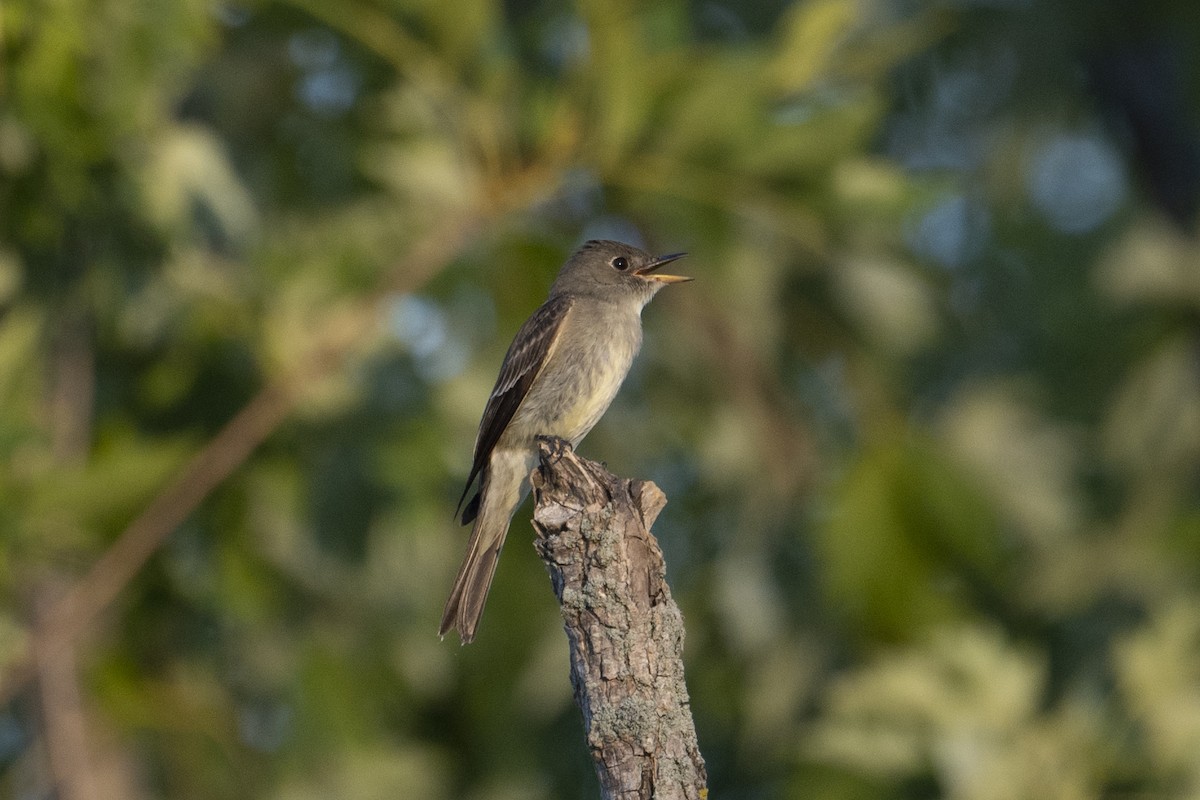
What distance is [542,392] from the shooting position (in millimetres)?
6270

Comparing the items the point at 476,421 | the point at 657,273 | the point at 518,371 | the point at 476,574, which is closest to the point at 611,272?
the point at 657,273

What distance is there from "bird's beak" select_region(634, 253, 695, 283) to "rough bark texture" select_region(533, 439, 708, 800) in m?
2.82

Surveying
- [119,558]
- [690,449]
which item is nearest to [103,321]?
[119,558]

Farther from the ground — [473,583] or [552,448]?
[473,583]

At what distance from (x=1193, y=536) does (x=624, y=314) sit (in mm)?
3697

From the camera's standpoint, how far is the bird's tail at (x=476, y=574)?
18.1 feet

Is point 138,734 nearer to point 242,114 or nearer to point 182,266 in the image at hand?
point 182,266

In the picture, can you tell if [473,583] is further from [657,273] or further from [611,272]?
[657,273]

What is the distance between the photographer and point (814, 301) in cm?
806

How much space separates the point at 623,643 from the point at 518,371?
3.02 metres

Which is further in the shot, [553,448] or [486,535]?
[486,535]

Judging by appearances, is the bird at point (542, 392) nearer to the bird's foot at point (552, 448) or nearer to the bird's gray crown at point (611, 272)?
the bird's gray crown at point (611, 272)

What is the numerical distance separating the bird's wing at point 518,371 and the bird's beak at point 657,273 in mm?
378

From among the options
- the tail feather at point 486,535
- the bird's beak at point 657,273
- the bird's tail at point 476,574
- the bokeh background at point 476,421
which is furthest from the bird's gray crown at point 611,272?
the bird's tail at point 476,574
